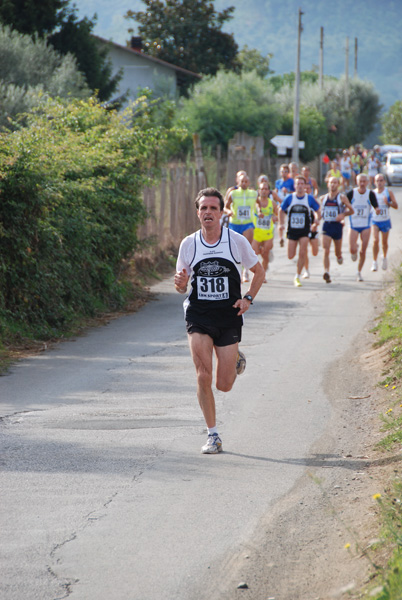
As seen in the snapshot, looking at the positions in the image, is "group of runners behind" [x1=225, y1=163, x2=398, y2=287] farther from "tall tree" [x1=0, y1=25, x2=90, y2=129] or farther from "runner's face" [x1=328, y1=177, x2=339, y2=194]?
"tall tree" [x1=0, y1=25, x2=90, y2=129]

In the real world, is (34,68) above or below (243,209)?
above

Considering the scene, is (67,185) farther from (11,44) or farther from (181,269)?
(11,44)

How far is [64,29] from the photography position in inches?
1388

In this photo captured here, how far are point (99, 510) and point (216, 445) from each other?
65.6 inches

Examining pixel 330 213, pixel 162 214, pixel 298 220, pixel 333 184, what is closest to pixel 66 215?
pixel 298 220

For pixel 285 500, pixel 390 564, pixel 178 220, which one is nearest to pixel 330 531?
pixel 285 500

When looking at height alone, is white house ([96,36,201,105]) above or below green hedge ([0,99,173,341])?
above

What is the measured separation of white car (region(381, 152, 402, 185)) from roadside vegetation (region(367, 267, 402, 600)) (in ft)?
135

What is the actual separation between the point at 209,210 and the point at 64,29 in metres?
30.1

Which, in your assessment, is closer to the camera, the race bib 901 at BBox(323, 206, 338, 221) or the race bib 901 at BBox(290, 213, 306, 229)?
the race bib 901 at BBox(290, 213, 306, 229)

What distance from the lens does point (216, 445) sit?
713 centimetres

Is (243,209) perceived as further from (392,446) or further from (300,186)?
(392,446)

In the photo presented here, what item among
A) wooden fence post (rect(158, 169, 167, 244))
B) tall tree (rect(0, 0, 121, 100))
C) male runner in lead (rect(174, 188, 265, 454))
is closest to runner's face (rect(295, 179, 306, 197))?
wooden fence post (rect(158, 169, 167, 244))

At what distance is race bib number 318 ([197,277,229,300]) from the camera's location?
23.5 feet
